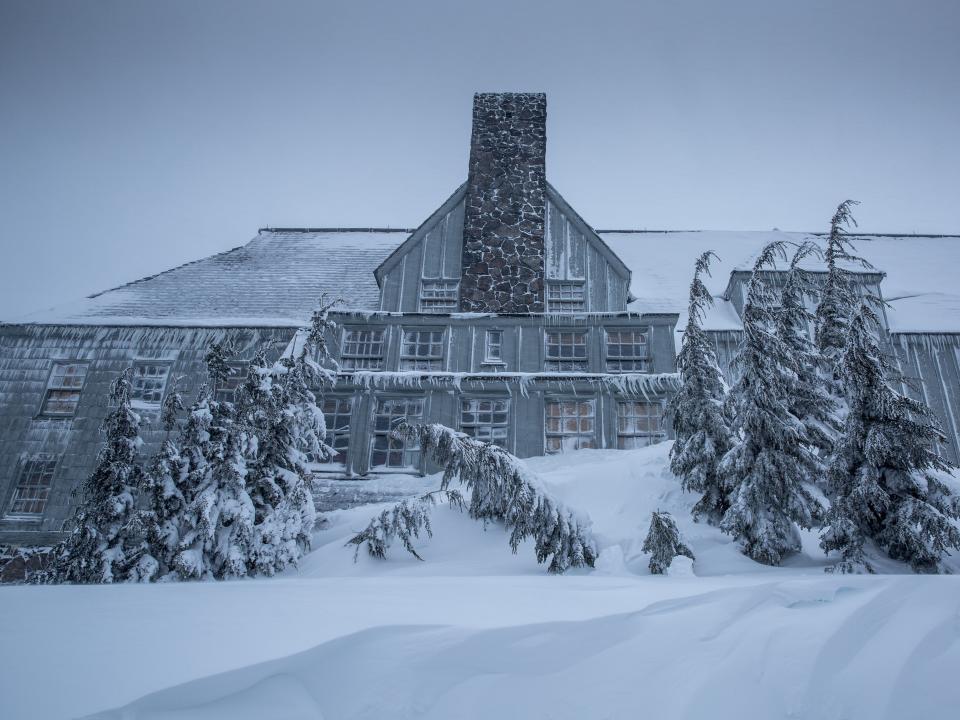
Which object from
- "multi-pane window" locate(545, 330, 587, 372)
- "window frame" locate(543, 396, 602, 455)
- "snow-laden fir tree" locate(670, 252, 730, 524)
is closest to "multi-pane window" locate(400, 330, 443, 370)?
"multi-pane window" locate(545, 330, 587, 372)

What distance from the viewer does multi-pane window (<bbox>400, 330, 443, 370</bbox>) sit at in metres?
17.2

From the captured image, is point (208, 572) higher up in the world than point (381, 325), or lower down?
lower down

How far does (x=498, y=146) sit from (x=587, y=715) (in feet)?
65.7

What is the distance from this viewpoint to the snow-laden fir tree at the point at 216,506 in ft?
28.5

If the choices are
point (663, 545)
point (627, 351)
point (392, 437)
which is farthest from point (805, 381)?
point (392, 437)

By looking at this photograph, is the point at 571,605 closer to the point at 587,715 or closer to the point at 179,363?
the point at 587,715

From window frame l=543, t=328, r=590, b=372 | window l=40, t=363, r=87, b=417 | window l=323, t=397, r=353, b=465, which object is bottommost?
window l=323, t=397, r=353, b=465

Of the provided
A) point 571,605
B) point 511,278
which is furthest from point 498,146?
point 571,605

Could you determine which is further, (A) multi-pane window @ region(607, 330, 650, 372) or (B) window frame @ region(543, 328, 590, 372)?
(B) window frame @ region(543, 328, 590, 372)

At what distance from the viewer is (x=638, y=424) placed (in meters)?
15.8

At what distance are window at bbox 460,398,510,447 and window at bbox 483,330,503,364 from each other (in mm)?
1445

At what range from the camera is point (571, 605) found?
14.3ft

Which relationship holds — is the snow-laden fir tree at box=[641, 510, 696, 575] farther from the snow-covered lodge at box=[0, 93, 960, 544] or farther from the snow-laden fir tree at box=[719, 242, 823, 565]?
the snow-covered lodge at box=[0, 93, 960, 544]

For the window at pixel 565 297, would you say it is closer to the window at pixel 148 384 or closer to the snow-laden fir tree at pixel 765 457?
the snow-laden fir tree at pixel 765 457
